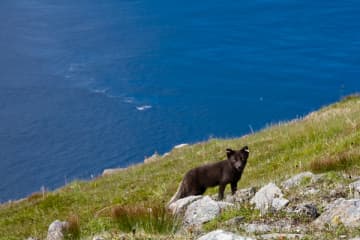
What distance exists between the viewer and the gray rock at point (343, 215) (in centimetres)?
886

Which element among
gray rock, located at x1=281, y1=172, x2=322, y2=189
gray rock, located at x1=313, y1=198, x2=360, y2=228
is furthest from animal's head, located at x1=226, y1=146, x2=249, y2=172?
gray rock, located at x1=313, y1=198, x2=360, y2=228

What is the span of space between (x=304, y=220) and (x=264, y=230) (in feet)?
2.89

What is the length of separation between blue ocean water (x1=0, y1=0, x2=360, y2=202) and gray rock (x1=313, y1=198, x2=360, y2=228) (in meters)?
73.2

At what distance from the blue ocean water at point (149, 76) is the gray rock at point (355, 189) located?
71.7 m

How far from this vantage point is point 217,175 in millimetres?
15766

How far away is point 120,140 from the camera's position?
98000 mm

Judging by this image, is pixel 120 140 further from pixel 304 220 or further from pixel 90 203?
pixel 304 220

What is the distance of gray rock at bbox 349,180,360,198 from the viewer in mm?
10794

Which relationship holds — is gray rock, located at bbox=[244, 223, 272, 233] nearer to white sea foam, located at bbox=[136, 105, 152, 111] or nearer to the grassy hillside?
the grassy hillside

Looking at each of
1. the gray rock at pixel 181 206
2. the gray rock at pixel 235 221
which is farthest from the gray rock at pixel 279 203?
the gray rock at pixel 181 206

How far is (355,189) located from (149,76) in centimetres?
10328

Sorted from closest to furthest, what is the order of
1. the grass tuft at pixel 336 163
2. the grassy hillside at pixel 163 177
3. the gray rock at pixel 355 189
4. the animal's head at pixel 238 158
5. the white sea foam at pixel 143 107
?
the gray rock at pixel 355 189, the grass tuft at pixel 336 163, the animal's head at pixel 238 158, the grassy hillside at pixel 163 177, the white sea foam at pixel 143 107

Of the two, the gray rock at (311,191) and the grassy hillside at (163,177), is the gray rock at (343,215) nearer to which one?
the gray rock at (311,191)

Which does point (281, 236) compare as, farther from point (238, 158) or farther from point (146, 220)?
point (238, 158)
